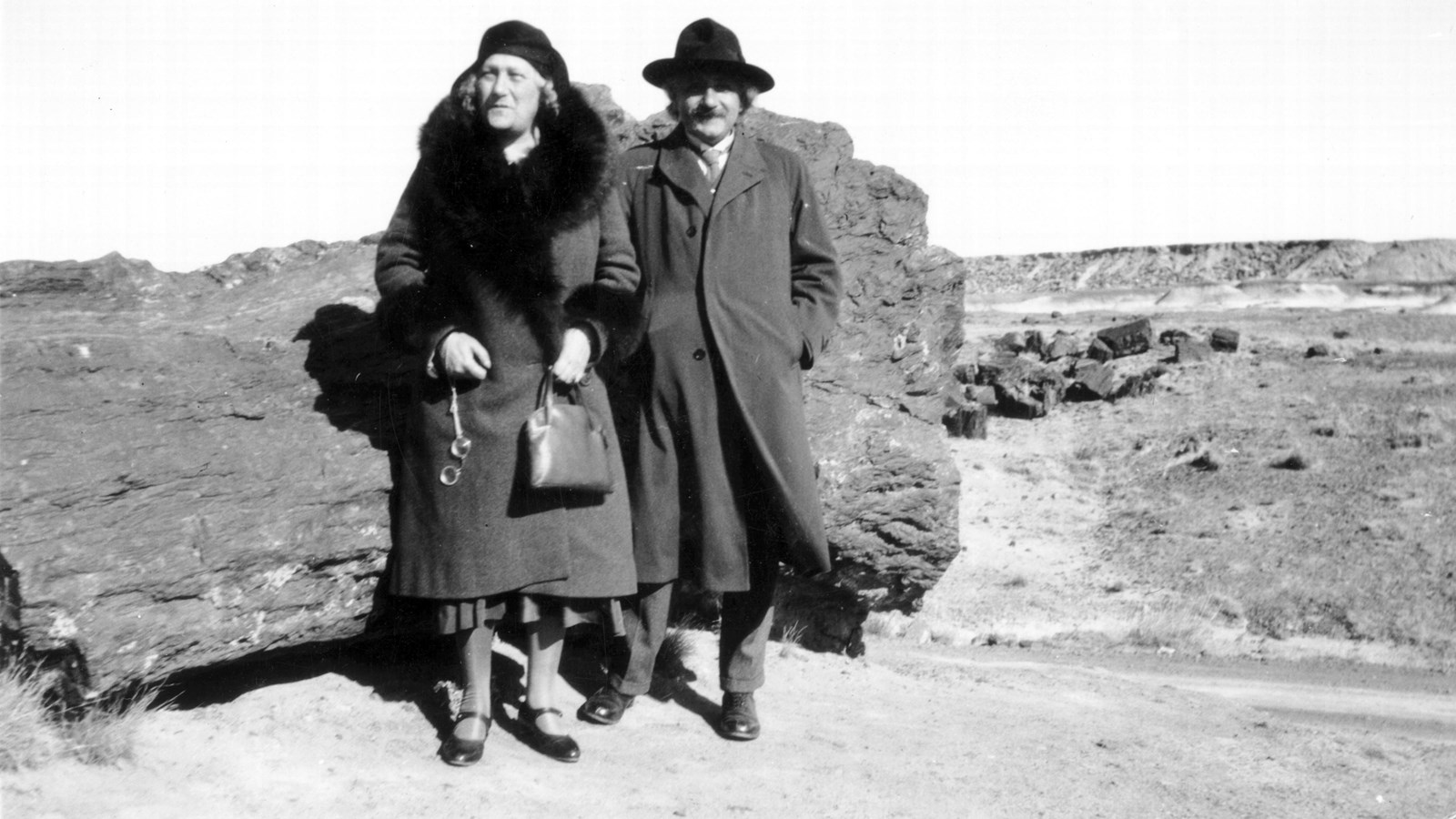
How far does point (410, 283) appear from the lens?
13.0 ft

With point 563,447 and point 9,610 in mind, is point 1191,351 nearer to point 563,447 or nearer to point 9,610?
point 563,447

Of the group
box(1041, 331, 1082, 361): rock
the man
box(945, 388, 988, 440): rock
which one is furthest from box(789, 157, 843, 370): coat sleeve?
box(1041, 331, 1082, 361): rock

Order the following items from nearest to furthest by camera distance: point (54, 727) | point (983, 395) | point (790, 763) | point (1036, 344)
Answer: point (54, 727)
point (790, 763)
point (983, 395)
point (1036, 344)

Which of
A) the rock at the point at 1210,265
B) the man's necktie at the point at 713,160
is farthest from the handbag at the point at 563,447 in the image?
the rock at the point at 1210,265

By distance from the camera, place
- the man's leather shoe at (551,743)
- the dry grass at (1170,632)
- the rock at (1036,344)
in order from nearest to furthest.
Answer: the man's leather shoe at (551,743) < the dry grass at (1170,632) < the rock at (1036,344)

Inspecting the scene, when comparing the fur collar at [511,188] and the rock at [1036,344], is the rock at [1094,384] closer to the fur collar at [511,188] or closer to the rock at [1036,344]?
the rock at [1036,344]

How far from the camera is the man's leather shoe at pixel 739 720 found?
4578mm

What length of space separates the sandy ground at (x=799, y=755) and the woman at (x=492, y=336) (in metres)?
0.28

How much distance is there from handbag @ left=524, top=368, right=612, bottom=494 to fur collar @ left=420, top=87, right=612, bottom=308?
34cm

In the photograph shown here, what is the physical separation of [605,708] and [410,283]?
1576mm

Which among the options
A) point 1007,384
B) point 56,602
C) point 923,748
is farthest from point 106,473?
point 1007,384

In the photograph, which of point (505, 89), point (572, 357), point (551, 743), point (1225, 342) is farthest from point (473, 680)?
point (1225, 342)

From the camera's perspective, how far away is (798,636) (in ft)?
20.5

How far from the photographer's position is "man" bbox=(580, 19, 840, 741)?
14.2 ft
